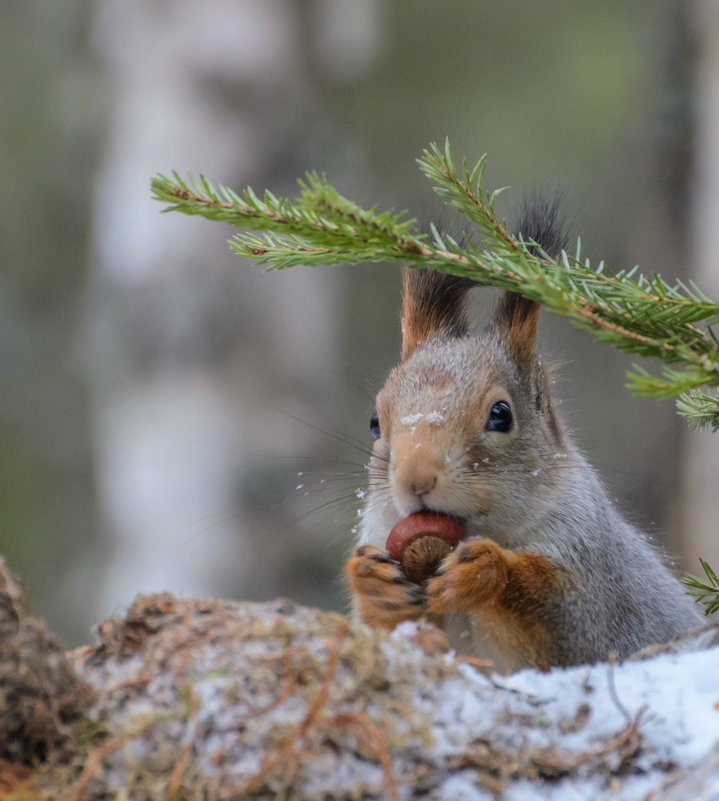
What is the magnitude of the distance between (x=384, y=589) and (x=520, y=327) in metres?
0.61

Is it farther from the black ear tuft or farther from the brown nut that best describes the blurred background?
the brown nut

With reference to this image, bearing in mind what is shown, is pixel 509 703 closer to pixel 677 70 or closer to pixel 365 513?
pixel 365 513

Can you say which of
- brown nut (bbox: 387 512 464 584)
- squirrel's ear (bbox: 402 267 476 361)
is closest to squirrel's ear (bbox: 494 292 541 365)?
squirrel's ear (bbox: 402 267 476 361)

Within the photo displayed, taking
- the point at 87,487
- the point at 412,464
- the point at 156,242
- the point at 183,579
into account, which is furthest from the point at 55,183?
the point at 412,464

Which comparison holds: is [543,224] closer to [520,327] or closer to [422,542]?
[520,327]

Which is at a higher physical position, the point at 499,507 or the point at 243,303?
the point at 243,303

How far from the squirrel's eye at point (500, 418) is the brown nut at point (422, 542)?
8.0 inches

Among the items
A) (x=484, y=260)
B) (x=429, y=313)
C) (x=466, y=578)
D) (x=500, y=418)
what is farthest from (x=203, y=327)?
(x=484, y=260)

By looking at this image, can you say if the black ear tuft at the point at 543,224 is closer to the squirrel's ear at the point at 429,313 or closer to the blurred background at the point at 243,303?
the squirrel's ear at the point at 429,313

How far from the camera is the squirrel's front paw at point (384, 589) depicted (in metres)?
1.27

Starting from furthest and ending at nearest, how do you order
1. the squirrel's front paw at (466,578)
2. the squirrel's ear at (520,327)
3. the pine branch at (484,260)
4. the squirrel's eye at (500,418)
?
the squirrel's ear at (520,327)
the squirrel's eye at (500,418)
the squirrel's front paw at (466,578)
the pine branch at (484,260)

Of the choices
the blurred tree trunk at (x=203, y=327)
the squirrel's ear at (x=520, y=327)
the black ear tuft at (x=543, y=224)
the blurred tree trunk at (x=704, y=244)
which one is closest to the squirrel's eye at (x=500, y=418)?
the squirrel's ear at (x=520, y=327)

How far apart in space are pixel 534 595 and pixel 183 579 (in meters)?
1.80

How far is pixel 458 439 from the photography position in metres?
1.42
